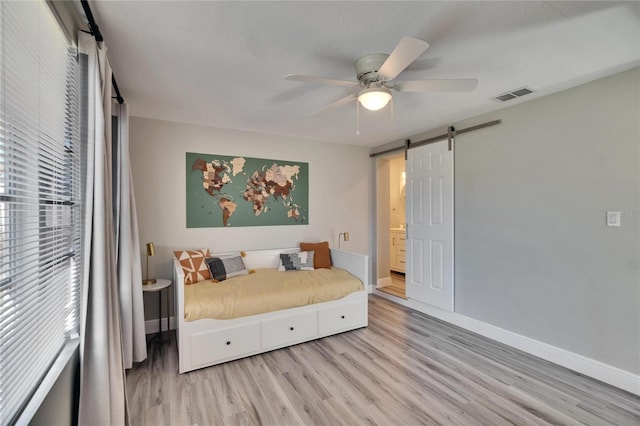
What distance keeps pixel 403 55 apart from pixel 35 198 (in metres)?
1.83

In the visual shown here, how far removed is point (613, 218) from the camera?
2258 mm

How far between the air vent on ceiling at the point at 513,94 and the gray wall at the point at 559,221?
0.74 feet

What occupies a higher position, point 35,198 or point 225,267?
point 35,198

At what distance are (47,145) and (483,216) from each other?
349 centimetres

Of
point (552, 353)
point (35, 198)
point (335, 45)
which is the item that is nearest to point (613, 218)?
point (552, 353)

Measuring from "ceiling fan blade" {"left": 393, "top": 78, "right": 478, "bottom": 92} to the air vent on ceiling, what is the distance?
40.1 inches

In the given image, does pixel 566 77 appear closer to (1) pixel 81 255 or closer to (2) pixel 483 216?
(2) pixel 483 216

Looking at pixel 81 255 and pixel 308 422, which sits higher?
pixel 81 255

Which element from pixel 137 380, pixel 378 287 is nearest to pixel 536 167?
pixel 378 287

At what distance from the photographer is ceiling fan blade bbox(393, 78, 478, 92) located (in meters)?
1.76

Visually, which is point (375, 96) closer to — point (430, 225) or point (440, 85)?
point (440, 85)

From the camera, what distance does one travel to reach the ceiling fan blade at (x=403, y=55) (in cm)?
142

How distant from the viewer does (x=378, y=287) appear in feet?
15.0

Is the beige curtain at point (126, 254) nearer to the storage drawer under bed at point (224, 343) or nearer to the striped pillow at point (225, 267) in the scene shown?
the storage drawer under bed at point (224, 343)
